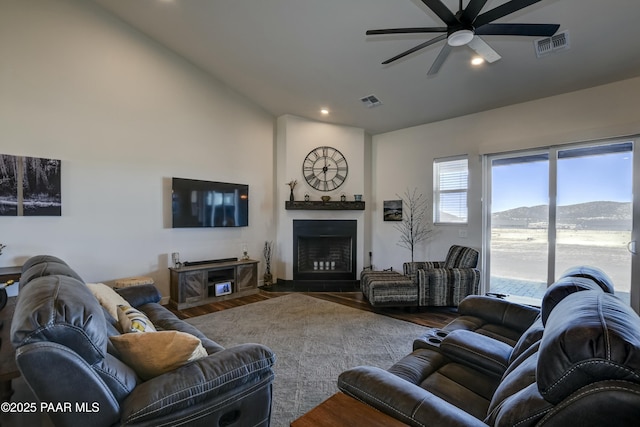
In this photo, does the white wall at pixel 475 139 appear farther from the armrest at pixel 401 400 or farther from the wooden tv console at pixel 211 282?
the armrest at pixel 401 400

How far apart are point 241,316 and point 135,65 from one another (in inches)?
152

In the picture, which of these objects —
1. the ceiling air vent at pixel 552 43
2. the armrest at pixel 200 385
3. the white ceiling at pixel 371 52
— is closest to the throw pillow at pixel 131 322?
the armrest at pixel 200 385

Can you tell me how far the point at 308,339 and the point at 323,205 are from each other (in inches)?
115

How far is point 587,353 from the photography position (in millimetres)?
771

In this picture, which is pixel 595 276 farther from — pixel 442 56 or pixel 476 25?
pixel 442 56

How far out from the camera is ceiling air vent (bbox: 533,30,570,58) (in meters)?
2.99

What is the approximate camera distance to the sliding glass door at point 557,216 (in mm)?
3691

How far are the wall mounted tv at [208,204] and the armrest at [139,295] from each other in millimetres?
1669

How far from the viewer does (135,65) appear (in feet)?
13.8

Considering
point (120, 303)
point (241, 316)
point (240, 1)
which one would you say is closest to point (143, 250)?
point (241, 316)

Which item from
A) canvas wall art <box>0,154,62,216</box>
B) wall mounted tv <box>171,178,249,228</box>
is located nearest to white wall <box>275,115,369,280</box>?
wall mounted tv <box>171,178,249,228</box>

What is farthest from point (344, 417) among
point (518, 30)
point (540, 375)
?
point (518, 30)

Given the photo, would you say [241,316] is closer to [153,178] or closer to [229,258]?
[229,258]

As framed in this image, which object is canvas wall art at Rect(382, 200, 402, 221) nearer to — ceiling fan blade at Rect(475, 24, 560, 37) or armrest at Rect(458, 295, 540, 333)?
armrest at Rect(458, 295, 540, 333)
